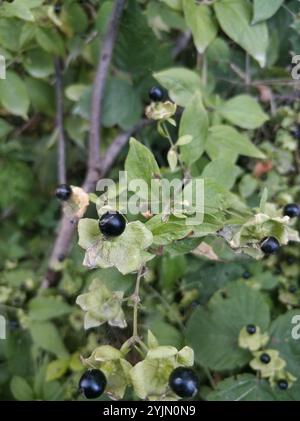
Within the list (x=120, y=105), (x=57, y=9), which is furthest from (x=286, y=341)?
(x=57, y=9)

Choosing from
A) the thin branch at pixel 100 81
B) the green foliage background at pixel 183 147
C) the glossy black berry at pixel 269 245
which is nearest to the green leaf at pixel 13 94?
the green foliage background at pixel 183 147

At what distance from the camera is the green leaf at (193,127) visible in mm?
851

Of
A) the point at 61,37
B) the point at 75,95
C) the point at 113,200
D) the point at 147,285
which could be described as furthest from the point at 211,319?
the point at 61,37

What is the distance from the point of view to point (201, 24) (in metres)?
0.92

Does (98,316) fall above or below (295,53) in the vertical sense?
below

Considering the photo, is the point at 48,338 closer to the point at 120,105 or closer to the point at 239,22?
the point at 120,105

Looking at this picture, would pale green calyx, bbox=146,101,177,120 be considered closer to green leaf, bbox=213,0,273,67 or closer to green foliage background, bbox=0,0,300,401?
green foliage background, bbox=0,0,300,401

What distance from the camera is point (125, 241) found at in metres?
0.62

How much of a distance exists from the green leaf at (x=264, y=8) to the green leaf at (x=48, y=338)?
30.4 inches

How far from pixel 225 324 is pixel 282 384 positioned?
0.16m

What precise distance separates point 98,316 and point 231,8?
61cm

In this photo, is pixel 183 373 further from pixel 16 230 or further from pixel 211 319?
pixel 16 230

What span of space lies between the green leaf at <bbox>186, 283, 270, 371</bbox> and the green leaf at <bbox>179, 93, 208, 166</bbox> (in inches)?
13.2

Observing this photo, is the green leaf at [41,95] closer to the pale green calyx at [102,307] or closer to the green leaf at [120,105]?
the green leaf at [120,105]
